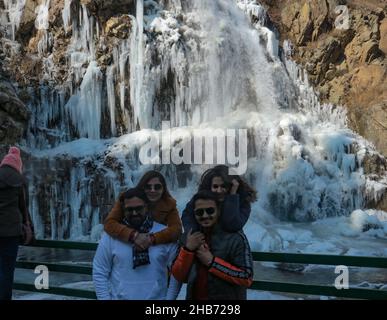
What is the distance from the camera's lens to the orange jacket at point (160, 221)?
2756 millimetres

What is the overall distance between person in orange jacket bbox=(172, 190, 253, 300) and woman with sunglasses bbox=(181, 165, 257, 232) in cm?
4

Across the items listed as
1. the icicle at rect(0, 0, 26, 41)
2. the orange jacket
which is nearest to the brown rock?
the icicle at rect(0, 0, 26, 41)

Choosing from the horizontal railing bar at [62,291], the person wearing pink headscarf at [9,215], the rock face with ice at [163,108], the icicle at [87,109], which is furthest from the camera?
the icicle at [87,109]

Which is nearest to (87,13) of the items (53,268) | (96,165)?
(96,165)

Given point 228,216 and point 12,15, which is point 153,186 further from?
point 12,15

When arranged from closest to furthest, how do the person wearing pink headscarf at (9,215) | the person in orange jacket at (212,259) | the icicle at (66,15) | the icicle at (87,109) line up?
the person in orange jacket at (212,259) < the person wearing pink headscarf at (9,215) < the icicle at (87,109) < the icicle at (66,15)

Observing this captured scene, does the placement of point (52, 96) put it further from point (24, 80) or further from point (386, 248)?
point (386, 248)

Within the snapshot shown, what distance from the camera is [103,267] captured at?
277cm

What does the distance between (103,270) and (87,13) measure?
15.1m

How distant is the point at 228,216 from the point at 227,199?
11 cm

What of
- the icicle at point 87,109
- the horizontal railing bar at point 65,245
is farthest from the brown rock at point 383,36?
the horizontal railing bar at point 65,245

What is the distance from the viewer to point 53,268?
15.1ft

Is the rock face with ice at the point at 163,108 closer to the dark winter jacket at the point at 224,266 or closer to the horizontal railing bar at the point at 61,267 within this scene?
the horizontal railing bar at the point at 61,267
